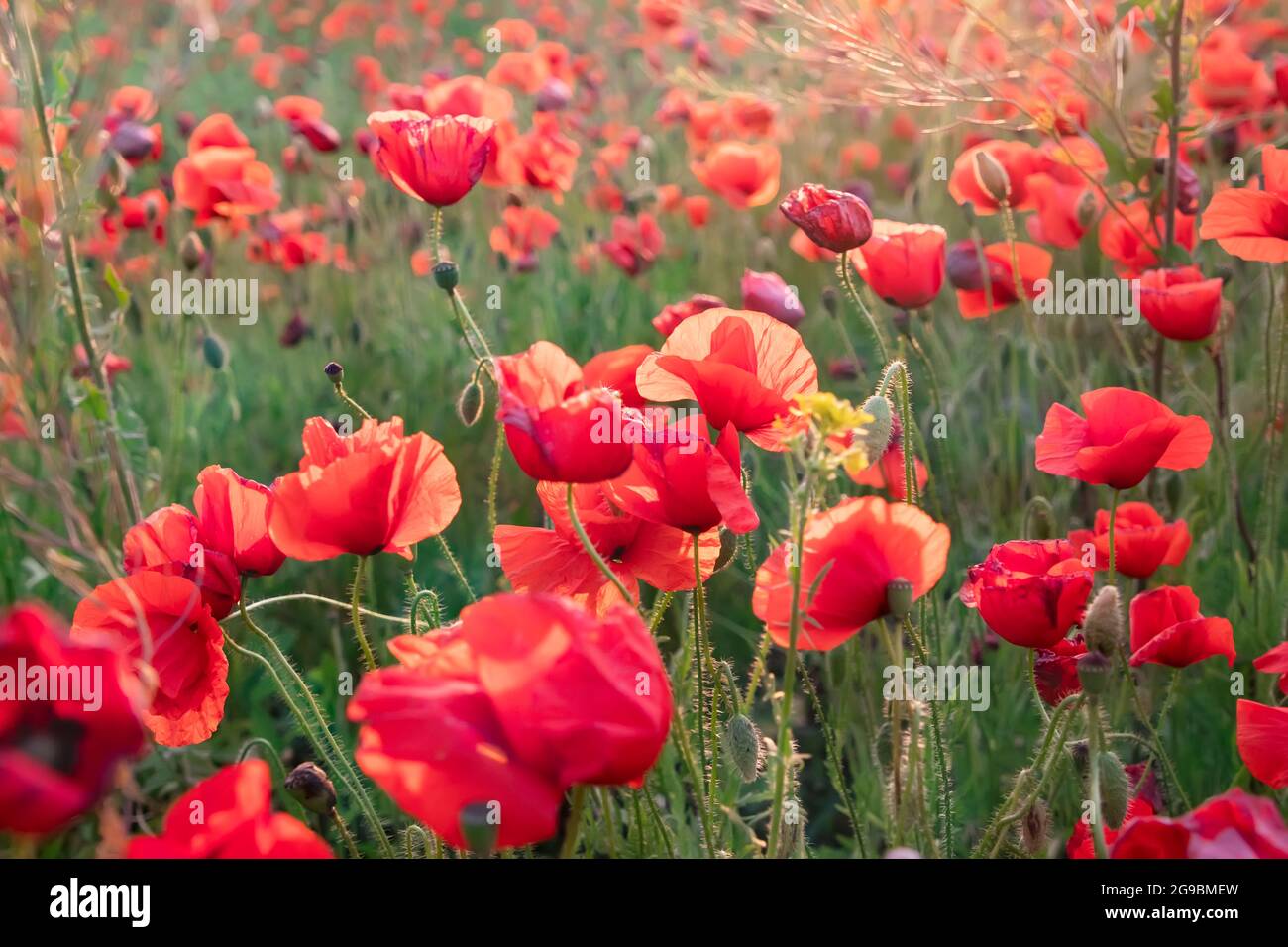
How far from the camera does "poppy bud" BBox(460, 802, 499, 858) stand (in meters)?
0.73

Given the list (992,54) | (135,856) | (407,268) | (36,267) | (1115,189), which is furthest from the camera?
(992,54)

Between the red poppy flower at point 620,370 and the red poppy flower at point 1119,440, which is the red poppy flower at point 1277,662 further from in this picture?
the red poppy flower at point 620,370

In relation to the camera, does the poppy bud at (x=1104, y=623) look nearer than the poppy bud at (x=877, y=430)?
Yes

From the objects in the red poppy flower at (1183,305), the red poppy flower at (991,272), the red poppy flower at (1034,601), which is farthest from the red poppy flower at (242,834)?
the red poppy flower at (991,272)

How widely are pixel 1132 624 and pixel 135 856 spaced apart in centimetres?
102

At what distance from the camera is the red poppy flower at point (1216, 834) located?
31.4 inches

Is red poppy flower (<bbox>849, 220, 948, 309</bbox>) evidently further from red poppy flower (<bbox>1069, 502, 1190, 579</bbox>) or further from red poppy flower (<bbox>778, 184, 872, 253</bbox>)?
red poppy flower (<bbox>1069, 502, 1190, 579</bbox>)

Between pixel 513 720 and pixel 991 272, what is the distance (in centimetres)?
167

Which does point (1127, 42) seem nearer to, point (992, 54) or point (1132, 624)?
point (1132, 624)

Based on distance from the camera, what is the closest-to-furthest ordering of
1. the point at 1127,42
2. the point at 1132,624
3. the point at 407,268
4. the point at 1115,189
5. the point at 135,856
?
the point at 135,856 < the point at 1132,624 < the point at 1127,42 < the point at 1115,189 < the point at 407,268

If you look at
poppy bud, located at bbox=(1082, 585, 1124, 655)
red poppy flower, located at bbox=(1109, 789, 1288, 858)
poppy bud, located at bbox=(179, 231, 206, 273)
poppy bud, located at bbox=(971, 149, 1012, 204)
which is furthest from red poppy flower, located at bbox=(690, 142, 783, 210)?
red poppy flower, located at bbox=(1109, 789, 1288, 858)

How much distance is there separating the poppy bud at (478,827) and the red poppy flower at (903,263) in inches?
40.6

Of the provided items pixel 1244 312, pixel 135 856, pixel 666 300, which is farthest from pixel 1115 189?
pixel 135 856
